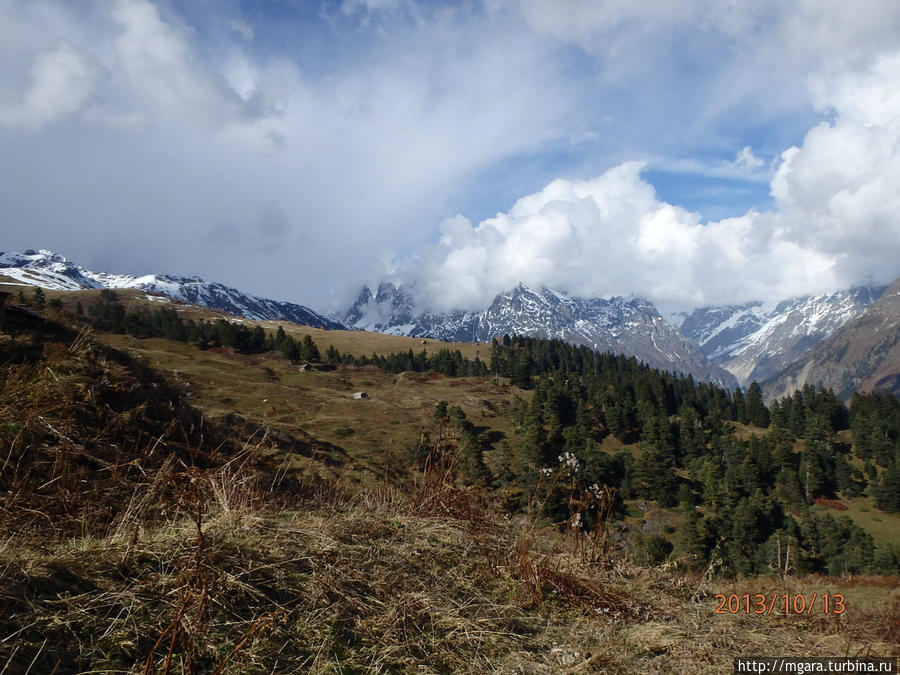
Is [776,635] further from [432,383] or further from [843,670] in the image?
[432,383]

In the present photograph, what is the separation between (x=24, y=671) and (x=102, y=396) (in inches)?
316

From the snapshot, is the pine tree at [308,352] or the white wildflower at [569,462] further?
the pine tree at [308,352]

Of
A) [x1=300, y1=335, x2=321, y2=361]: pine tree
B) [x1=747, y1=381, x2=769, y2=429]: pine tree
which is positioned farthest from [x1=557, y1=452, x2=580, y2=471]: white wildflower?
[x1=747, y1=381, x2=769, y2=429]: pine tree

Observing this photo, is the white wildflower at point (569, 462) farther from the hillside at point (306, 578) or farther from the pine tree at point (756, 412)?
the pine tree at point (756, 412)

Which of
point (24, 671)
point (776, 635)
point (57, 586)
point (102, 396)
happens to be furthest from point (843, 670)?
point (102, 396)

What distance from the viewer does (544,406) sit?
84.0 meters

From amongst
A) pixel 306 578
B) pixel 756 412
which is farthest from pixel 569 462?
pixel 756 412

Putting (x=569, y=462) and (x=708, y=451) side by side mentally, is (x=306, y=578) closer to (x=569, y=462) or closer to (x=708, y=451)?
(x=569, y=462)

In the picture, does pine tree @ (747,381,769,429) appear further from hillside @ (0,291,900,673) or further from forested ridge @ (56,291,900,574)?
hillside @ (0,291,900,673)

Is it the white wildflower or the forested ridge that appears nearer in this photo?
the white wildflower

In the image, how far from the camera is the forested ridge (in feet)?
167

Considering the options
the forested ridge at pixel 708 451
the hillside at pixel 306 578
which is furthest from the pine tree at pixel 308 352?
the hillside at pixel 306 578

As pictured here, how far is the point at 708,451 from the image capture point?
88750mm

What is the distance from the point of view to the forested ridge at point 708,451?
51000 millimetres
